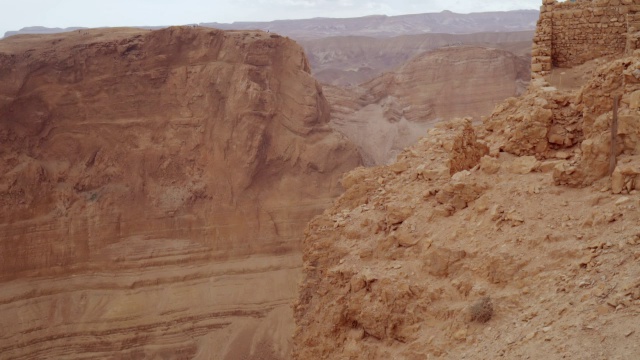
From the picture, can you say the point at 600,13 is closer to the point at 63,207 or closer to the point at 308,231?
the point at 308,231

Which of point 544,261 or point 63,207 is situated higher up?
point 544,261

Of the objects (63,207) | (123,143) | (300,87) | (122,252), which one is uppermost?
(300,87)

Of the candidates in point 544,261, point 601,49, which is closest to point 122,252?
point 601,49

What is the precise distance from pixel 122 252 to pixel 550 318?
1828cm

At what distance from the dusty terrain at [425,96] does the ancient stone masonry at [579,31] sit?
65.5ft

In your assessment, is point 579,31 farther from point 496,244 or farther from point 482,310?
point 482,310

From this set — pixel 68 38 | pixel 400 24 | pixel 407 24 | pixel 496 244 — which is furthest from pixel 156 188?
pixel 407 24

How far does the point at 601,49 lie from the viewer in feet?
28.5

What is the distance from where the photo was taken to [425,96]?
32969mm

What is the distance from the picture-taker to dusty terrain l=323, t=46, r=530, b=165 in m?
30.5

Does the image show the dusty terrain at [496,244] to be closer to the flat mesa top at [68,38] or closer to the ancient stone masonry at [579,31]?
the ancient stone masonry at [579,31]

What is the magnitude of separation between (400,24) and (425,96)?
9410cm

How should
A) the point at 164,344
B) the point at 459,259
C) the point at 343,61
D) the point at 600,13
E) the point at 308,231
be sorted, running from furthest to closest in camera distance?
1. the point at 343,61
2. the point at 164,344
3. the point at 600,13
4. the point at 308,231
5. the point at 459,259

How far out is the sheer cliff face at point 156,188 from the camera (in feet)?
59.6
